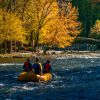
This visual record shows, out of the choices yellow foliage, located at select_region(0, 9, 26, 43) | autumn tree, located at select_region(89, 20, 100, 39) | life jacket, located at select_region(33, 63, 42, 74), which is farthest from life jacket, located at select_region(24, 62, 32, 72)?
autumn tree, located at select_region(89, 20, 100, 39)

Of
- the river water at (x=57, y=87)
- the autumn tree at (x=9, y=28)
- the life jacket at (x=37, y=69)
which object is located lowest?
the river water at (x=57, y=87)

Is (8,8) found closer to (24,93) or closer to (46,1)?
(46,1)

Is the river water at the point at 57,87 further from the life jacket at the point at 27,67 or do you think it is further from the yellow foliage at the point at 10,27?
the yellow foliage at the point at 10,27

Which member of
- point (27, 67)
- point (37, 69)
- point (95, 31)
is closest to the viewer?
point (37, 69)

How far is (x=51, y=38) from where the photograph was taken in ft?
319

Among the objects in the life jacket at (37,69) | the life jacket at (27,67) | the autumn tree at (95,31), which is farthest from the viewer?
the autumn tree at (95,31)

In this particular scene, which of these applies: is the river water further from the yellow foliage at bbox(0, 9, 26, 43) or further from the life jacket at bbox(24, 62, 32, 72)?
the yellow foliage at bbox(0, 9, 26, 43)

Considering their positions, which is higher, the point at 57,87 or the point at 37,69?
the point at 37,69

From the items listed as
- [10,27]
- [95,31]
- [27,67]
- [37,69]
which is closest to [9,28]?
[10,27]

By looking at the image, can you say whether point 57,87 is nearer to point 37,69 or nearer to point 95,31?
point 37,69

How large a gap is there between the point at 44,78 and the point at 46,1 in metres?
47.6

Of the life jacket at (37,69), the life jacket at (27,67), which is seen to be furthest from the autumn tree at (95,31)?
the life jacket at (37,69)

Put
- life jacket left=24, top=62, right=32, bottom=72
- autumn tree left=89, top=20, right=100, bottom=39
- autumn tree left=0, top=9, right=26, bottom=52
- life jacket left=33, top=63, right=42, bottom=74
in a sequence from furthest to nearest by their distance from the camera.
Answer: autumn tree left=89, top=20, right=100, bottom=39, autumn tree left=0, top=9, right=26, bottom=52, life jacket left=24, top=62, right=32, bottom=72, life jacket left=33, top=63, right=42, bottom=74

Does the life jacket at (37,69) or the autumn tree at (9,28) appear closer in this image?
the life jacket at (37,69)
